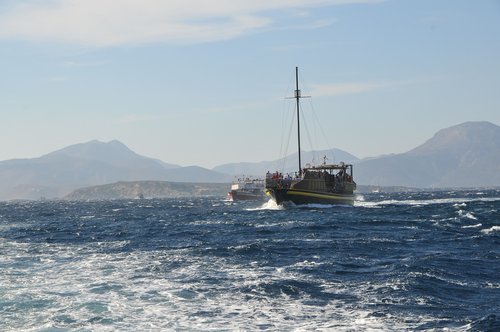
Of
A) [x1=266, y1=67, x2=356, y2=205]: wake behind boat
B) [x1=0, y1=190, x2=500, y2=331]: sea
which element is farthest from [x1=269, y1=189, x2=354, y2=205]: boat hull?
[x1=0, y1=190, x2=500, y2=331]: sea

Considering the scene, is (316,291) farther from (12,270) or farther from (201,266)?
(12,270)

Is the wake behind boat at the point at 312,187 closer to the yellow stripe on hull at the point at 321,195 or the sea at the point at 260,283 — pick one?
the yellow stripe on hull at the point at 321,195

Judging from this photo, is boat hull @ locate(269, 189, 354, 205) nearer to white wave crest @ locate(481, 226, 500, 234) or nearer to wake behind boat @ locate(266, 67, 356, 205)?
wake behind boat @ locate(266, 67, 356, 205)

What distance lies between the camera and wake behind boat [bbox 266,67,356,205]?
96688 mm

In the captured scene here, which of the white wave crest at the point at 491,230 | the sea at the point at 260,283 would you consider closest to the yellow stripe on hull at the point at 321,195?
the white wave crest at the point at 491,230

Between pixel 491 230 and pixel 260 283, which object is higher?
pixel 491 230

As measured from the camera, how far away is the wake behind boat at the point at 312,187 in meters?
96.7

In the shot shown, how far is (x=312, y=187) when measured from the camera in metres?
97.9

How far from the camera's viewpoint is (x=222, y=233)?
5878 cm

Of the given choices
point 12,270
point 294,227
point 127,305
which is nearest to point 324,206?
point 294,227

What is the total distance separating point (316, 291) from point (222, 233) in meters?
30.9

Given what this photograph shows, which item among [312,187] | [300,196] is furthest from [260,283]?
[312,187]

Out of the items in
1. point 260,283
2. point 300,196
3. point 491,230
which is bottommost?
point 260,283

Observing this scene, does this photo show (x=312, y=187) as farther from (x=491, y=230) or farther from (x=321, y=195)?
(x=491, y=230)
